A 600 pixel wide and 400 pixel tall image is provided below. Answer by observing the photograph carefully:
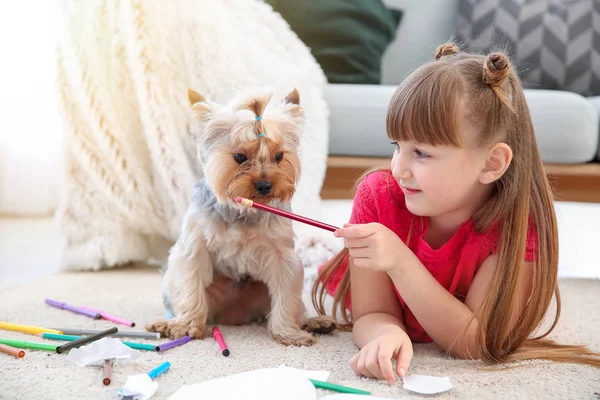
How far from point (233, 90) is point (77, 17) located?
0.54m

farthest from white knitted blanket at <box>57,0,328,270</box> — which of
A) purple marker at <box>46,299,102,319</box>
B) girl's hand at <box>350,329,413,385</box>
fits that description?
girl's hand at <box>350,329,413,385</box>

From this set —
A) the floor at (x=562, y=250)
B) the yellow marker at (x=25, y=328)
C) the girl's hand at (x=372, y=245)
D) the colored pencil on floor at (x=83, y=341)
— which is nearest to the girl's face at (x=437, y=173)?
the girl's hand at (x=372, y=245)

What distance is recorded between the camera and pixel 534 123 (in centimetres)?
205

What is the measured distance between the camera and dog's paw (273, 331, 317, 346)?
4.23 feet

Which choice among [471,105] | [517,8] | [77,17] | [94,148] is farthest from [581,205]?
[77,17]

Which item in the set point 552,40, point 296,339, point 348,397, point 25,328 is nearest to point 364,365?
point 348,397

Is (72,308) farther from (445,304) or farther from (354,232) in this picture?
(445,304)

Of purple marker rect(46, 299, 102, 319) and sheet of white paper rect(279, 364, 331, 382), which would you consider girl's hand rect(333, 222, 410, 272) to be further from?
purple marker rect(46, 299, 102, 319)

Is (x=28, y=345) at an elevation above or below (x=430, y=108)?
below

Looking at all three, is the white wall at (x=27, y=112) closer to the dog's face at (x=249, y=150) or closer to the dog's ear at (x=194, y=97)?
the dog's ear at (x=194, y=97)

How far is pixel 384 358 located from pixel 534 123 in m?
1.29

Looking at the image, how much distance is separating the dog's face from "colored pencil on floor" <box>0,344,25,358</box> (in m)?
0.46

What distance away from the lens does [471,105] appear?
3.72ft

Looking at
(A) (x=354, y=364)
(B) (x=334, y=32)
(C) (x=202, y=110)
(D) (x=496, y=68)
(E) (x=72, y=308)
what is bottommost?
(E) (x=72, y=308)
